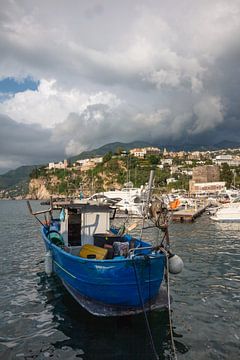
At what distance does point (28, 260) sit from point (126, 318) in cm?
1370

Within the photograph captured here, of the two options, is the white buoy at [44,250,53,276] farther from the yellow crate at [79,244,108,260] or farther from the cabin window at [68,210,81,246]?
the yellow crate at [79,244,108,260]

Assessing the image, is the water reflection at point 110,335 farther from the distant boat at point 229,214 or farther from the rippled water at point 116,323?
the distant boat at point 229,214

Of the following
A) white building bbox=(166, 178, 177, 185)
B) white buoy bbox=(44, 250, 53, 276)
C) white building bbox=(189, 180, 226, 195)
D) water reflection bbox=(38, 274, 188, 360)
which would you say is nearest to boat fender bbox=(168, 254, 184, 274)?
water reflection bbox=(38, 274, 188, 360)

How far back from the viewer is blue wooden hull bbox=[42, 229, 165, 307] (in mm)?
10453

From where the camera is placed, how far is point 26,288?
53.4 feet

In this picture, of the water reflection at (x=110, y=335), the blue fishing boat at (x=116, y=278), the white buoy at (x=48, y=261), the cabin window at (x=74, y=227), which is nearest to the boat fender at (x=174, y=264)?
the blue fishing boat at (x=116, y=278)

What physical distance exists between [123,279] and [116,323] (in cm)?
189

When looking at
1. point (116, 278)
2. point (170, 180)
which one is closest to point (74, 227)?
point (116, 278)

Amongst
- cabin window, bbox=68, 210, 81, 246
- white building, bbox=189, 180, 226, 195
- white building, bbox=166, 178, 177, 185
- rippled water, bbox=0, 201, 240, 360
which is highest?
white building, bbox=166, 178, 177, 185

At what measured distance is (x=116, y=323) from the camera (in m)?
11.2

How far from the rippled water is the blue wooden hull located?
1.04 metres

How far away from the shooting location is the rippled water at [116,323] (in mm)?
9695

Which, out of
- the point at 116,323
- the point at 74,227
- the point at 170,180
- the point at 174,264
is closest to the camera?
the point at 116,323

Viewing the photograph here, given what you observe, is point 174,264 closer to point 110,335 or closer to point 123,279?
point 123,279
